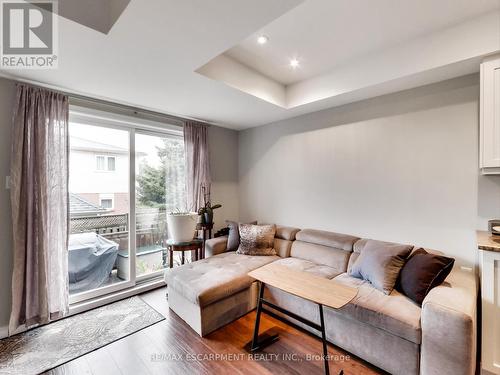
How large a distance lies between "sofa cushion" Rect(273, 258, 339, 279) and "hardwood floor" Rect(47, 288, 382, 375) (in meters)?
0.63

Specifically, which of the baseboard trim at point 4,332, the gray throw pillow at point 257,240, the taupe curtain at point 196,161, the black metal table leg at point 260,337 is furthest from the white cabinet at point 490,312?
the baseboard trim at point 4,332

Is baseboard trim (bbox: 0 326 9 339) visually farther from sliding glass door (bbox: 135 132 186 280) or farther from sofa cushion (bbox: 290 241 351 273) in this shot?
sofa cushion (bbox: 290 241 351 273)

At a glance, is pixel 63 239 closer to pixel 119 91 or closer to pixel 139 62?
pixel 119 91

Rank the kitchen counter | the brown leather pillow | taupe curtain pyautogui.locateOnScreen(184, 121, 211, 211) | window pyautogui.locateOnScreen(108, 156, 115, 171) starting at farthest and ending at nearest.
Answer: taupe curtain pyautogui.locateOnScreen(184, 121, 211, 211) < window pyautogui.locateOnScreen(108, 156, 115, 171) < the brown leather pillow < the kitchen counter

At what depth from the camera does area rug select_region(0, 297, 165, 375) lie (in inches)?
76.0

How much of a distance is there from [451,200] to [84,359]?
12.1 ft

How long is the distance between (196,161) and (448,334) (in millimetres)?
3382

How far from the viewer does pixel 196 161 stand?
370 centimetres

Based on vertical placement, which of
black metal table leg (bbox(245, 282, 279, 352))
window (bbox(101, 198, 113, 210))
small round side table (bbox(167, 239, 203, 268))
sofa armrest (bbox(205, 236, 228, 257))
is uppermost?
window (bbox(101, 198, 113, 210))

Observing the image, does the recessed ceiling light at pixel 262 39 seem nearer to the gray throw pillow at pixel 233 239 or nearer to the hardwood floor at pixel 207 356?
the gray throw pillow at pixel 233 239

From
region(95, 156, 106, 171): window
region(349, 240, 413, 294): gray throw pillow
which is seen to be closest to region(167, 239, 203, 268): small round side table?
region(95, 156, 106, 171): window

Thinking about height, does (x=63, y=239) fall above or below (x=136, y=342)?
above

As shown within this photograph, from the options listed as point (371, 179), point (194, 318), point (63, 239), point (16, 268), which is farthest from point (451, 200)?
point (16, 268)

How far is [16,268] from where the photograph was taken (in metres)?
2.22
